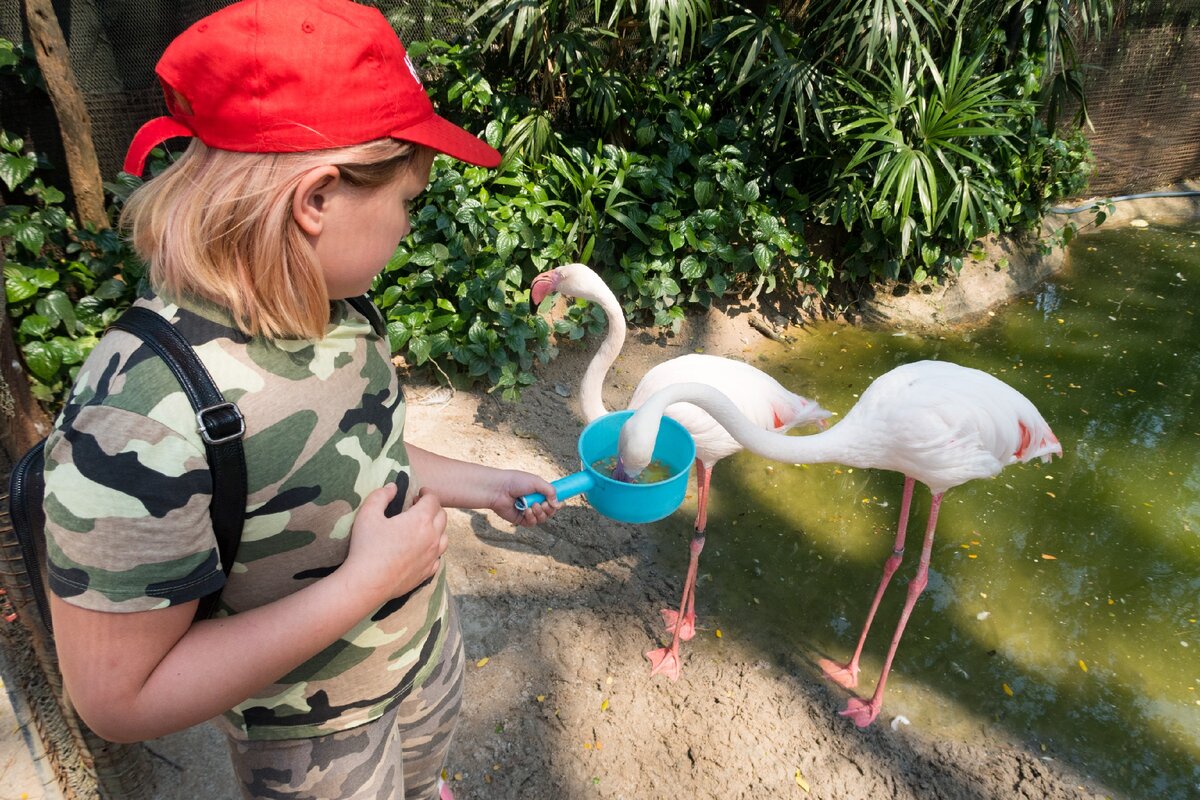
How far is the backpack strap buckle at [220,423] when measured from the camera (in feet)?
2.62

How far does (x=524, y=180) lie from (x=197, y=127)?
336 centimetres

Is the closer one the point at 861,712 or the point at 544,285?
the point at 861,712

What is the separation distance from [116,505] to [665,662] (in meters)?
2.18

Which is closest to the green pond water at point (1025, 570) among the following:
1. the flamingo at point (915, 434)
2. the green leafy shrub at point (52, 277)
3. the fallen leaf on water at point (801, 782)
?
the flamingo at point (915, 434)

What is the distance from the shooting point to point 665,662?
2.65 m

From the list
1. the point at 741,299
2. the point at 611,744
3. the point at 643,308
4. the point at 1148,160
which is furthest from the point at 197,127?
the point at 1148,160

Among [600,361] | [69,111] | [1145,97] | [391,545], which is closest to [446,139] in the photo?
[391,545]

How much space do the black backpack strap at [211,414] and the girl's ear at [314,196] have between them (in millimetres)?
188

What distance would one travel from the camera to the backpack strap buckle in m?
0.80

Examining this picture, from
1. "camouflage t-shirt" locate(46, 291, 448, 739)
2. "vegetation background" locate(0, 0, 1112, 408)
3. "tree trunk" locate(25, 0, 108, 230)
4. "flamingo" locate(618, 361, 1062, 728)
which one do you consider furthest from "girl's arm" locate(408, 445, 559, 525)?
"tree trunk" locate(25, 0, 108, 230)

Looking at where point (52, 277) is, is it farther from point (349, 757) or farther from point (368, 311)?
point (349, 757)

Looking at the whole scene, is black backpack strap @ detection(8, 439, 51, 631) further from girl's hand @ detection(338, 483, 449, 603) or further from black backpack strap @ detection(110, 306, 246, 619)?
girl's hand @ detection(338, 483, 449, 603)

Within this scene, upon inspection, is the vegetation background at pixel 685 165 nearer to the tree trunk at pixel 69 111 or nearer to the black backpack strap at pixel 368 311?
the tree trunk at pixel 69 111

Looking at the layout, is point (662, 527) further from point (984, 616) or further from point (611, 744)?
point (984, 616)
